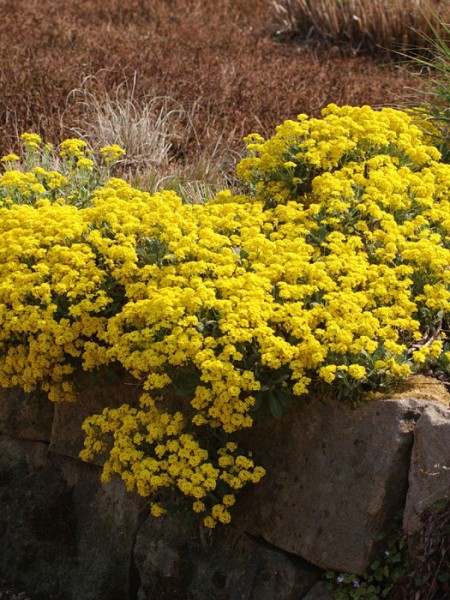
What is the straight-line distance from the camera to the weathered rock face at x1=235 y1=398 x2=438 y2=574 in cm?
343

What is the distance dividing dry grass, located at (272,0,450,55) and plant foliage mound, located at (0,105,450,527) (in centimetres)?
449

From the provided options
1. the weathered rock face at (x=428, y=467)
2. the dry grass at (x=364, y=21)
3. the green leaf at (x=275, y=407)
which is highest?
the green leaf at (x=275, y=407)

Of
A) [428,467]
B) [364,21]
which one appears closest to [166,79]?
[364,21]

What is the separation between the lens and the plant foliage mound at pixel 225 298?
3.46m

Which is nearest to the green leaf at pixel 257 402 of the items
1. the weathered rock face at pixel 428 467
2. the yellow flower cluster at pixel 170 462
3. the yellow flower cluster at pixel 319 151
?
the yellow flower cluster at pixel 170 462

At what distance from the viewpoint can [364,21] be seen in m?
8.99

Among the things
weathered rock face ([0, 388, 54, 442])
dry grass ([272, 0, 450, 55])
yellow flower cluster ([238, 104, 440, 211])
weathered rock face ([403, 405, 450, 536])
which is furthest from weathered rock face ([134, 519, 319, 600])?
dry grass ([272, 0, 450, 55])

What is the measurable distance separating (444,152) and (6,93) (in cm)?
317

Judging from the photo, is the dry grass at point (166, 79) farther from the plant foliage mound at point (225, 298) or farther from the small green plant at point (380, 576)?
the small green plant at point (380, 576)

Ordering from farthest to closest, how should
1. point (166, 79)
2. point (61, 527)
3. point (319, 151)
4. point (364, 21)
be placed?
point (364, 21), point (166, 79), point (319, 151), point (61, 527)

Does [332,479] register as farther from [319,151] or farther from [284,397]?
[319,151]

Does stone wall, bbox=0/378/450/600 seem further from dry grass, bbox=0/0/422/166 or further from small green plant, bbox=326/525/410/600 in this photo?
dry grass, bbox=0/0/422/166

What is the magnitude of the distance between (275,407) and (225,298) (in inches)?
17.9

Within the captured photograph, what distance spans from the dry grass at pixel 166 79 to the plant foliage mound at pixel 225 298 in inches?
65.0
